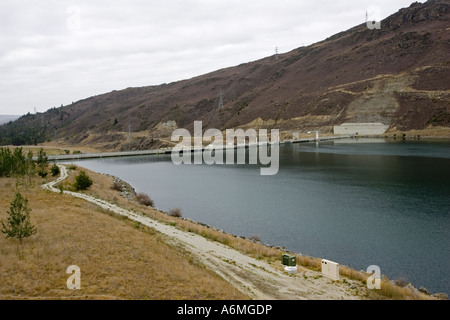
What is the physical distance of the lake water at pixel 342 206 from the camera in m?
19.4

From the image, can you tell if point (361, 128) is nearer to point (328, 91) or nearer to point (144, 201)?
point (328, 91)

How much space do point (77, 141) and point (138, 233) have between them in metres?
130

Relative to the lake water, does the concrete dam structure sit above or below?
above

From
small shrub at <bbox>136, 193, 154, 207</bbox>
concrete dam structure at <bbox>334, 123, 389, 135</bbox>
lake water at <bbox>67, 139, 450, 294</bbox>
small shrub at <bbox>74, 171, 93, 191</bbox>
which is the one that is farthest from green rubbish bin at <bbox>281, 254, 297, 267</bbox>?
concrete dam structure at <bbox>334, 123, 389, 135</bbox>

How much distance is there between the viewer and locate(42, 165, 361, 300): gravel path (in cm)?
1278

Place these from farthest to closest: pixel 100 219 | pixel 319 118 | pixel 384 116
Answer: pixel 319 118
pixel 384 116
pixel 100 219

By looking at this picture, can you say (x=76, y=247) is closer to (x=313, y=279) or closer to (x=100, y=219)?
(x=100, y=219)

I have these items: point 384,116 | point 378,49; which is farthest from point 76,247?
point 378,49

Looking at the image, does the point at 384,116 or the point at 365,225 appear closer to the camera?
the point at 365,225

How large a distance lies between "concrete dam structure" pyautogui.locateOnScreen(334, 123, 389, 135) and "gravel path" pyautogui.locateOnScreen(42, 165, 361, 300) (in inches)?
3475

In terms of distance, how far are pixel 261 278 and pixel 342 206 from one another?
1788 centimetres

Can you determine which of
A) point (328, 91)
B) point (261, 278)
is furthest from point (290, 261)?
point (328, 91)

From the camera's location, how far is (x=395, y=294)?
13.0 metres

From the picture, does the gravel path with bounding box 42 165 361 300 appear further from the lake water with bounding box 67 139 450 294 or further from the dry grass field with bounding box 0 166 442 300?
the lake water with bounding box 67 139 450 294
